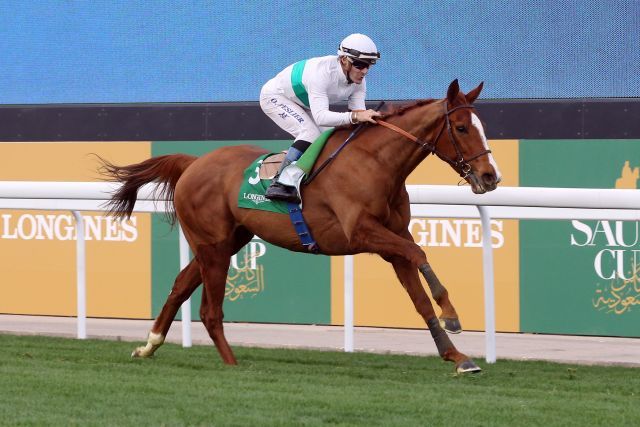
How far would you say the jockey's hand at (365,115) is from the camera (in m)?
7.01

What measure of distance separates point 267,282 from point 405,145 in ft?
10.6

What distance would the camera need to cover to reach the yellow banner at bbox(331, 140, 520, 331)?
30.6ft

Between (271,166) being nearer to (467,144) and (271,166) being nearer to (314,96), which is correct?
(314,96)

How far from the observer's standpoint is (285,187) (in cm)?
714

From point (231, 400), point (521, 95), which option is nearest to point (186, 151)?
point (521, 95)

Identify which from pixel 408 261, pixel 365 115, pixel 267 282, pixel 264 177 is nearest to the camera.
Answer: pixel 408 261

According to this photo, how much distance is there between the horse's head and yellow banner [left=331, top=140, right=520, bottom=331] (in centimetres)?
262

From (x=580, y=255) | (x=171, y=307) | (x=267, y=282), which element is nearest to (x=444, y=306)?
(x=171, y=307)

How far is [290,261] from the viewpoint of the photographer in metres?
9.90

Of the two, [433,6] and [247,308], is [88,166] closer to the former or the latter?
[247,308]

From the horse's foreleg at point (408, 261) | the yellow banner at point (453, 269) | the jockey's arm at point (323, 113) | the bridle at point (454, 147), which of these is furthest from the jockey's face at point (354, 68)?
the yellow banner at point (453, 269)

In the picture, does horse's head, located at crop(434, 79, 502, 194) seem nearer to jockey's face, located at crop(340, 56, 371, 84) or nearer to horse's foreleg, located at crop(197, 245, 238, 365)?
jockey's face, located at crop(340, 56, 371, 84)

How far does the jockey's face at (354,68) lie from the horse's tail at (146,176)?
130 centimetres

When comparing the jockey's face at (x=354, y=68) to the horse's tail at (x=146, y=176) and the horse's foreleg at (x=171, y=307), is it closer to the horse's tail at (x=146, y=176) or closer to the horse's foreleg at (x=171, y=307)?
the horse's tail at (x=146, y=176)
